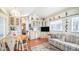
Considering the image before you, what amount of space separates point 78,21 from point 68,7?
1.05 feet

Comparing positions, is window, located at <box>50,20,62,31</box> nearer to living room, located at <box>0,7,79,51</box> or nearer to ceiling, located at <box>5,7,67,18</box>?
living room, located at <box>0,7,79,51</box>

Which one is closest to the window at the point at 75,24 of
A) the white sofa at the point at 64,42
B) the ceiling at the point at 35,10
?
the white sofa at the point at 64,42

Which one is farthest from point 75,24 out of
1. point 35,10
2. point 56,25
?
point 35,10

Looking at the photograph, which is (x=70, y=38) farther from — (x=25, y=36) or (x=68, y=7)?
(x=25, y=36)

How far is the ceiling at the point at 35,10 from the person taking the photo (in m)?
2.18

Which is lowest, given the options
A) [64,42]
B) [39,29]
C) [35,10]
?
[64,42]

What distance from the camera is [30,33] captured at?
7.37 ft

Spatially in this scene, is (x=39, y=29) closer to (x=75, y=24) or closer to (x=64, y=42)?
(x=64, y=42)

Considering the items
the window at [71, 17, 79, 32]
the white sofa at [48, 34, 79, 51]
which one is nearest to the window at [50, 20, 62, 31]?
the white sofa at [48, 34, 79, 51]

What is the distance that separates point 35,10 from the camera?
7.23 feet

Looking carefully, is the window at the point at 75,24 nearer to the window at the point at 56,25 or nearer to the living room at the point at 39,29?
the living room at the point at 39,29

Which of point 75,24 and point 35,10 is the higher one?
point 35,10

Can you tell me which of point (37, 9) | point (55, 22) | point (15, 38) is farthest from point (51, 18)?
point (15, 38)

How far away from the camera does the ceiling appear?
2.18 metres
